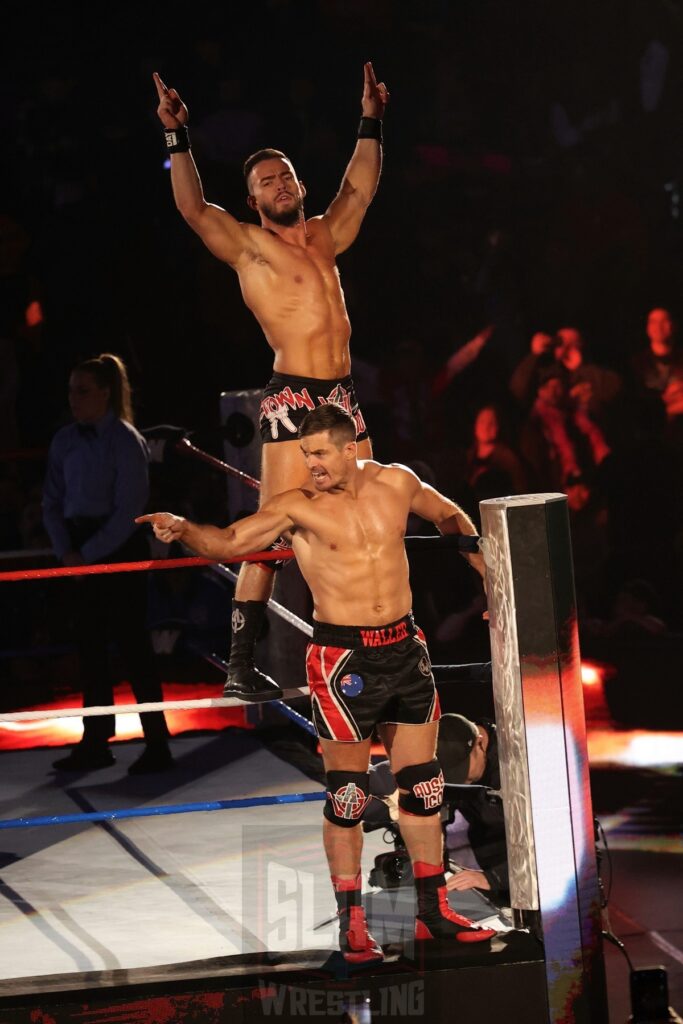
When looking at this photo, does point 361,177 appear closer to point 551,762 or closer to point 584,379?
point 551,762

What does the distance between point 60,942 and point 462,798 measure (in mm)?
915

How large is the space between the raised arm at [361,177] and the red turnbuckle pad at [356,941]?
1.52 metres

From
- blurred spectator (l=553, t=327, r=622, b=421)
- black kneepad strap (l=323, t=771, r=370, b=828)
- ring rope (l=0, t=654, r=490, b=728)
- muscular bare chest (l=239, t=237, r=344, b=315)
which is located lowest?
black kneepad strap (l=323, t=771, r=370, b=828)

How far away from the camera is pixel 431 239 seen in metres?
7.07

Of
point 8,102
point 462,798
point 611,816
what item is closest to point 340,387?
point 462,798

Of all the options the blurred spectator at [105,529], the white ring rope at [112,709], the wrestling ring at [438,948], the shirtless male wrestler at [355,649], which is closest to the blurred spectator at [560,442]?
the blurred spectator at [105,529]

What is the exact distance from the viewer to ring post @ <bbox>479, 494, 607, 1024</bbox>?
2.41 m

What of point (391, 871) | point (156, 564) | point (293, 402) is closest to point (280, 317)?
point (293, 402)

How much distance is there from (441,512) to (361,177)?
94cm

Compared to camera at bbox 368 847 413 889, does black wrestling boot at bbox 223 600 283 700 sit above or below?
above

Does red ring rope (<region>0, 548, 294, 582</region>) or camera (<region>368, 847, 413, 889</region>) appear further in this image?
camera (<region>368, 847, 413, 889</region>)

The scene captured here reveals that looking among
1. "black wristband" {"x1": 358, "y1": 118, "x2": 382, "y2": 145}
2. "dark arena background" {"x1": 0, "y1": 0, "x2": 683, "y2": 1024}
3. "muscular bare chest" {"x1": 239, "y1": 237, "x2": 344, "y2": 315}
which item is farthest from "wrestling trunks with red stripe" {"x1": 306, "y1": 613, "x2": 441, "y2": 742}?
"dark arena background" {"x1": 0, "y1": 0, "x2": 683, "y2": 1024}

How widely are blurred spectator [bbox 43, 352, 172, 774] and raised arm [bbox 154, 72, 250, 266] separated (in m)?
1.14

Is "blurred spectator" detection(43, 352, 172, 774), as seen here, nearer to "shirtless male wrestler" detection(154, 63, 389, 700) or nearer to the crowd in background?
"shirtless male wrestler" detection(154, 63, 389, 700)
